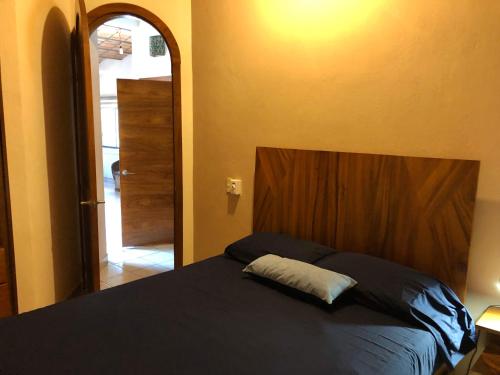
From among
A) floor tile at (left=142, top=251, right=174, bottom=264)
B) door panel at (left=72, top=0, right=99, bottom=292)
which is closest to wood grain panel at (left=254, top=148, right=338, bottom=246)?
door panel at (left=72, top=0, right=99, bottom=292)

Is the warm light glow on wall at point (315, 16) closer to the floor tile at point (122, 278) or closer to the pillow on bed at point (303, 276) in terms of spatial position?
the pillow on bed at point (303, 276)

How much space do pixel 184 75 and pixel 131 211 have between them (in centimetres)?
193

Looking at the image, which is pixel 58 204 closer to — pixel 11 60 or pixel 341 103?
pixel 11 60

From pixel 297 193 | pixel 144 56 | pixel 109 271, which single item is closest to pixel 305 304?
pixel 297 193

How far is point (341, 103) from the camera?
213 cm

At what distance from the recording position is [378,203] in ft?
6.45

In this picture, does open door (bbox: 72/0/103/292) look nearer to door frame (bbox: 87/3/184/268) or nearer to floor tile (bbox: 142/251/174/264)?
door frame (bbox: 87/3/184/268)

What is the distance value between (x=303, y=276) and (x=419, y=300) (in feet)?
1.64

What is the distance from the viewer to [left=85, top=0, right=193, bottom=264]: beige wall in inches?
111

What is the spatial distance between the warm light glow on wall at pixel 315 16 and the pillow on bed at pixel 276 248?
3.98 feet

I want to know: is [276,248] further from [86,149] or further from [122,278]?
[122,278]

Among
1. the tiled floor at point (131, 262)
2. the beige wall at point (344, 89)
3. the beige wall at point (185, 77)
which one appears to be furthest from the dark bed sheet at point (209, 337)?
the tiled floor at point (131, 262)

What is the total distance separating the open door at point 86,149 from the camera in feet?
7.26

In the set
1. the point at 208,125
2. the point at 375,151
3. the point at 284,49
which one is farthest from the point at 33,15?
the point at 375,151
